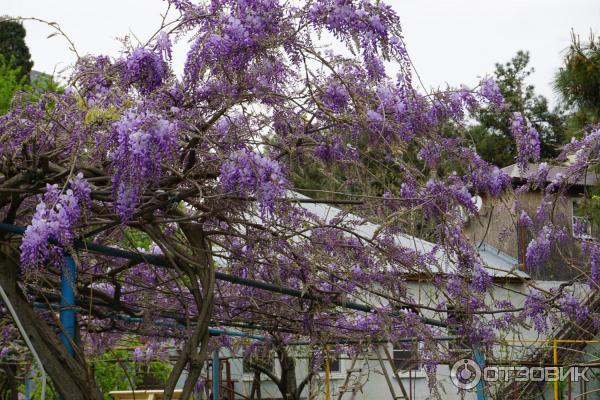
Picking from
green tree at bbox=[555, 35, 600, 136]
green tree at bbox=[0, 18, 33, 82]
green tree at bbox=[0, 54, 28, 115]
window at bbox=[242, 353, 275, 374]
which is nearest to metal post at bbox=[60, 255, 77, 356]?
window at bbox=[242, 353, 275, 374]

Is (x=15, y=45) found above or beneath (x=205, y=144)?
above

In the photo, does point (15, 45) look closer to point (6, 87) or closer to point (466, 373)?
point (6, 87)

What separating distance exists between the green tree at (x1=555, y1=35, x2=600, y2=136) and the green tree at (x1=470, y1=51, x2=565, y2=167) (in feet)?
44.9

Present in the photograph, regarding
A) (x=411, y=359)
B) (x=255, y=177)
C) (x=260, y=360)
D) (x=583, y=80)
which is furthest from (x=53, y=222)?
(x=583, y=80)

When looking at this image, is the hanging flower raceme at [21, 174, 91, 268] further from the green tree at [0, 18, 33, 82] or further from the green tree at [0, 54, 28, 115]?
the green tree at [0, 18, 33, 82]

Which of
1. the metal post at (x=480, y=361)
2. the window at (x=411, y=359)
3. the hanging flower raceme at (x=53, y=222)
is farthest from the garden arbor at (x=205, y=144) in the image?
the metal post at (x=480, y=361)

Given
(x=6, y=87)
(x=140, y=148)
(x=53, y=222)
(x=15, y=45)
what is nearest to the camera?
(x=140, y=148)

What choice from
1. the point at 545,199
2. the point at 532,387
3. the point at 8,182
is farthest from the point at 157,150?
the point at 532,387

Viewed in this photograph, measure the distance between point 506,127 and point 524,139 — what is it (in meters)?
24.4

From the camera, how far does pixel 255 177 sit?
334 centimetres

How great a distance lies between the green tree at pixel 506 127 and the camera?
2911 centimetres

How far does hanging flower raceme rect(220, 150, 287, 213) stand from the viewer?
3.31 m

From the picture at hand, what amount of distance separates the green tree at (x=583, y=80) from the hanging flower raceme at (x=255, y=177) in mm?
11708

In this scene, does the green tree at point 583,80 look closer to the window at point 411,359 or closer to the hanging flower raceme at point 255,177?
the window at point 411,359
